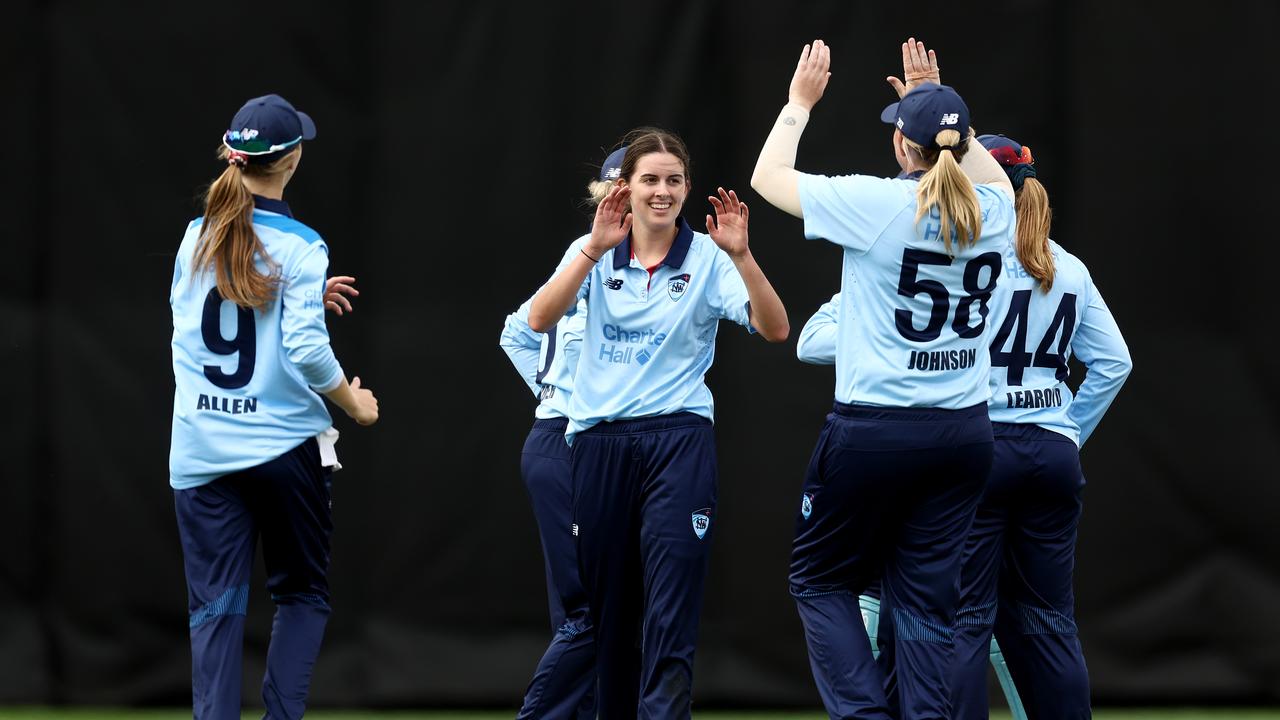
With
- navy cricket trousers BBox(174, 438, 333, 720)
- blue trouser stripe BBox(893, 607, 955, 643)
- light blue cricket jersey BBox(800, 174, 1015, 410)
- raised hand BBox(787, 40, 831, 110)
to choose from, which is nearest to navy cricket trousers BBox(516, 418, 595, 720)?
navy cricket trousers BBox(174, 438, 333, 720)

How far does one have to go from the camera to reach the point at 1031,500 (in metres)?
4.02

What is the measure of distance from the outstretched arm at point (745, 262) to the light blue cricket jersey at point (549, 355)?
23.5 inches

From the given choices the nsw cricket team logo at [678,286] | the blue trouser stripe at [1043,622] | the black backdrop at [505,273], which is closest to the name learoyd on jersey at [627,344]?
the nsw cricket team logo at [678,286]

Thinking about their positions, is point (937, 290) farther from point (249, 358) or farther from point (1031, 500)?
point (249, 358)

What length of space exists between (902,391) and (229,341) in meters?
1.69

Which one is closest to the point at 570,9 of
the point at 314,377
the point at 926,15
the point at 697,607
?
the point at 926,15

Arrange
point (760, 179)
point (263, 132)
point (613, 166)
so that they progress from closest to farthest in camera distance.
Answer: point (760, 179) → point (263, 132) → point (613, 166)

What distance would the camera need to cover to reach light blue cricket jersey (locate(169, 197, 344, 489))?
372cm

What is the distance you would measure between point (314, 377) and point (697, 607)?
3.76 ft

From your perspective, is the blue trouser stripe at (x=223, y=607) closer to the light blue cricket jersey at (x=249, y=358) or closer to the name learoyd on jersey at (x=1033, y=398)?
the light blue cricket jersey at (x=249, y=358)

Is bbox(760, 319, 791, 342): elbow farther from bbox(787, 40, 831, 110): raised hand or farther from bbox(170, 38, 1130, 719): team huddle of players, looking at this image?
bbox(787, 40, 831, 110): raised hand

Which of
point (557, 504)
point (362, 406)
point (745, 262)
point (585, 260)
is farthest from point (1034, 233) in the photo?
point (362, 406)

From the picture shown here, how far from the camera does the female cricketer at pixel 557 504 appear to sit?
12.8 ft

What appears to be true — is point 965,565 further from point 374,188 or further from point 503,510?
point 374,188
